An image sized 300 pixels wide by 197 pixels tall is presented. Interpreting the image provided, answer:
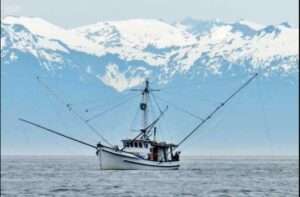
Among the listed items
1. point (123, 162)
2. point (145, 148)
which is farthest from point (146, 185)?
point (123, 162)

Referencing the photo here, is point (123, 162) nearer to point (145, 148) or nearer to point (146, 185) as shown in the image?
point (145, 148)

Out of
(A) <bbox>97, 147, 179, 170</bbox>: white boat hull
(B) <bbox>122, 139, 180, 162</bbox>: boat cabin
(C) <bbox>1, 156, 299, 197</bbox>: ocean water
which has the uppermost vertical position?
Result: (B) <bbox>122, 139, 180, 162</bbox>: boat cabin

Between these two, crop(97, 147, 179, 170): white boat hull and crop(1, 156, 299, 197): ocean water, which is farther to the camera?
crop(97, 147, 179, 170): white boat hull

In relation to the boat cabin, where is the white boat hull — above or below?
below

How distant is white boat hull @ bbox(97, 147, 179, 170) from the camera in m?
192

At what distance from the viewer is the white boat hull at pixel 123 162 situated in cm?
19250

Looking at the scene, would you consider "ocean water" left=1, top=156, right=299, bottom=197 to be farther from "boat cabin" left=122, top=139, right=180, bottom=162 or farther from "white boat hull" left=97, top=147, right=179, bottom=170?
"boat cabin" left=122, top=139, right=180, bottom=162

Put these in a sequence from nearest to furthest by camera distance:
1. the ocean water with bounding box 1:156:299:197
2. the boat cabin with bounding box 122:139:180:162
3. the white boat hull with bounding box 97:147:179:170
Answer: the ocean water with bounding box 1:156:299:197, the white boat hull with bounding box 97:147:179:170, the boat cabin with bounding box 122:139:180:162

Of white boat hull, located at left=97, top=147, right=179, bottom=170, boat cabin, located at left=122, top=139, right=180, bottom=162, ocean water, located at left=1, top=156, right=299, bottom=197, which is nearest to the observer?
ocean water, located at left=1, top=156, right=299, bottom=197

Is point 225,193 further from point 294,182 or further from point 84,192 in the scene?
point 294,182

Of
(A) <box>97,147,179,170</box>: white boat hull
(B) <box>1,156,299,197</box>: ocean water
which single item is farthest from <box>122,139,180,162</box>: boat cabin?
(B) <box>1,156,299,197</box>: ocean water

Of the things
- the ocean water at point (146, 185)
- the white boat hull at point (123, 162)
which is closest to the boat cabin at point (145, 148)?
the white boat hull at point (123, 162)

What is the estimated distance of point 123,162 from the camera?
19450cm

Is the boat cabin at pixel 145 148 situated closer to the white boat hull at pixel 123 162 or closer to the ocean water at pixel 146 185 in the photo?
the white boat hull at pixel 123 162
